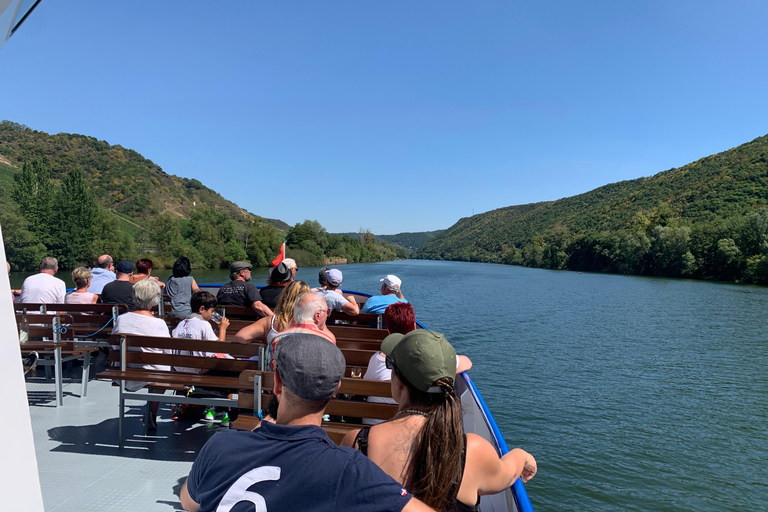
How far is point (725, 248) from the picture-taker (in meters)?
49.8

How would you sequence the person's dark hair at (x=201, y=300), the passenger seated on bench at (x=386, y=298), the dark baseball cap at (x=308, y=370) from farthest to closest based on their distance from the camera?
the passenger seated on bench at (x=386, y=298) < the person's dark hair at (x=201, y=300) < the dark baseball cap at (x=308, y=370)

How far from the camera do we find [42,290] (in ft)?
19.7

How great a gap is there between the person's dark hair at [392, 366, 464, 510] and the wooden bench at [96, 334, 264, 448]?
2.09 metres

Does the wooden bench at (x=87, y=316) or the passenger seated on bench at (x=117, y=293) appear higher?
the passenger seated on bench at (x=117, y=293)

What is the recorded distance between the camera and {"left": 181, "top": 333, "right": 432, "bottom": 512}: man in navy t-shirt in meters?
1.23

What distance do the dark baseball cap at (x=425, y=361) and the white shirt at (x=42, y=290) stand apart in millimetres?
5847

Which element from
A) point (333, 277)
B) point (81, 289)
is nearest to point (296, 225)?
point (81, 289)

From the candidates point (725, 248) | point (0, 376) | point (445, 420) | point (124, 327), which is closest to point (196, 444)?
point (124, 327)

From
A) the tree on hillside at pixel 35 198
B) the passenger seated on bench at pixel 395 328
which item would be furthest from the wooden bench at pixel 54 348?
the tree on hillside at pixel 35 198

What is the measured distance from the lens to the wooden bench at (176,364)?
3641 millimetres

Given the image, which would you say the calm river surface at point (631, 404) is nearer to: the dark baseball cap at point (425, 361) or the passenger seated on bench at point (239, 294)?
the passenger seated on bench at point (239, 294)

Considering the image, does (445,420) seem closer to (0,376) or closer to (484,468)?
(484,468)

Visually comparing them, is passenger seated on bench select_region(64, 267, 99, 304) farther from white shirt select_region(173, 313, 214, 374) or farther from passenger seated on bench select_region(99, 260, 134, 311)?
white shirt select_region(173, 313, 214, 374)

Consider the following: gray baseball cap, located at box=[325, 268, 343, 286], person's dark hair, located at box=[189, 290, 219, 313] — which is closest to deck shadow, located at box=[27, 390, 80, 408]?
person's dark hair, located at box=[189, 290, 219, 313]
